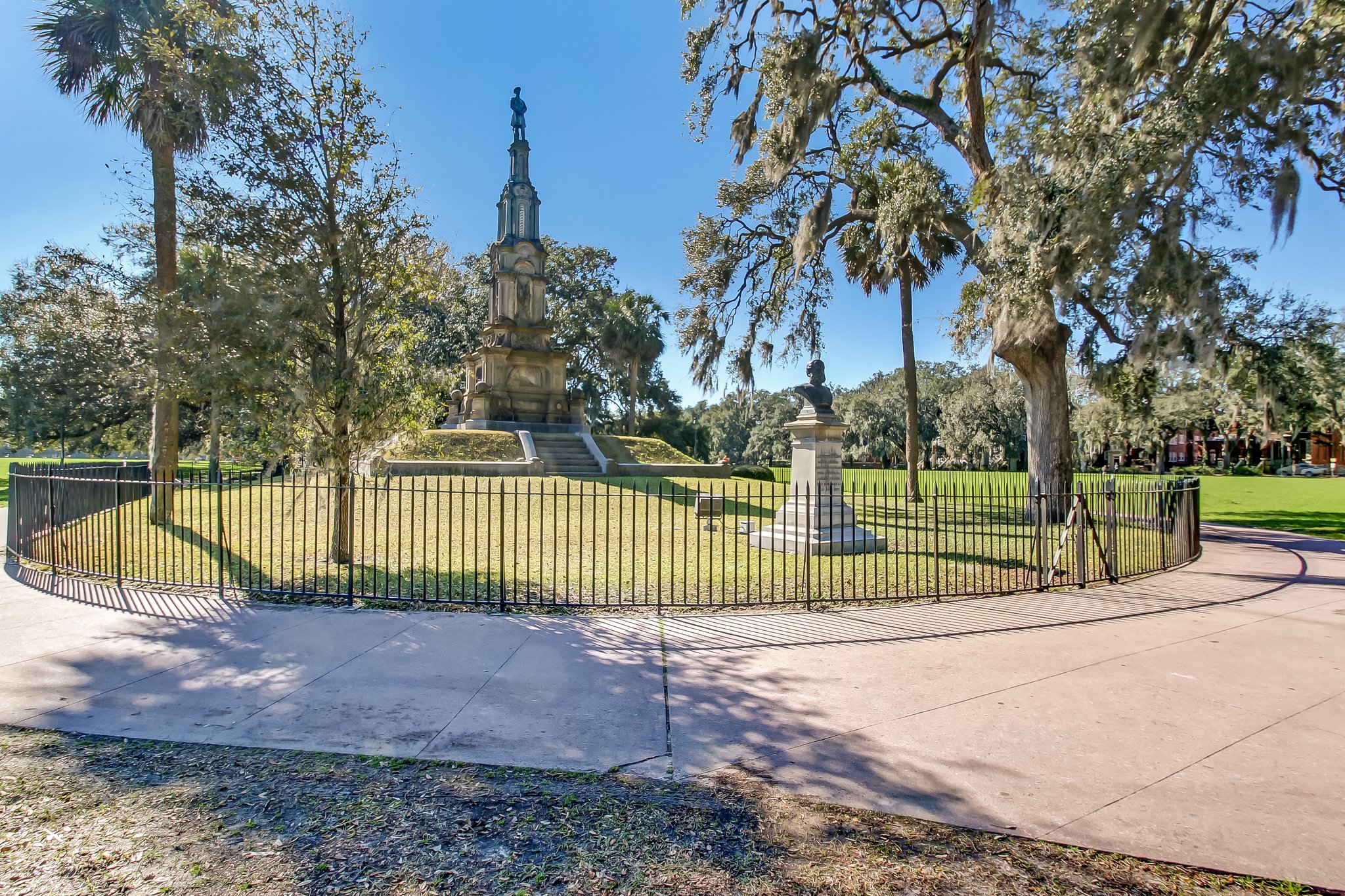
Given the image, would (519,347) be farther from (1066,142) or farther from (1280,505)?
(1280,505)

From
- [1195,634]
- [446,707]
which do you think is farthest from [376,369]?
[1195,634]

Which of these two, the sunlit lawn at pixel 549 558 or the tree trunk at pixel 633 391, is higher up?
the tree trunk at pixel 633 391

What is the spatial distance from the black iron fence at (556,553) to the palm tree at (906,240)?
3.91m

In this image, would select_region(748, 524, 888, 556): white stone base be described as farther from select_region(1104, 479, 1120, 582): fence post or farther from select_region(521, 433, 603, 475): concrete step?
select_region(521, 433, 603, 475): concrete step

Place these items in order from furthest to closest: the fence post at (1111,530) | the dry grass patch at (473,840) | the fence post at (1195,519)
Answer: the fence post at (1195,519) < the fence post at (1111,530) < the dry grass patch at (473,840)

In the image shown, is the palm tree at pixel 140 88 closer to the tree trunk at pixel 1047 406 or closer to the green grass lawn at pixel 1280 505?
the tree trunk at pixel 1047 406

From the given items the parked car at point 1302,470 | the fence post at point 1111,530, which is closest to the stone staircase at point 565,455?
the fence post at point 1111,530

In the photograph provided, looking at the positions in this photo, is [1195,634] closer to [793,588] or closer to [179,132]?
[793,588]

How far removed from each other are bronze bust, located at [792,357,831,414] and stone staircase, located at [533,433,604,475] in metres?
12.8

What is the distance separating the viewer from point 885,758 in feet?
12.3

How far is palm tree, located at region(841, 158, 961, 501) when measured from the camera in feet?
45.2

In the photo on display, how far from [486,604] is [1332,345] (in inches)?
668

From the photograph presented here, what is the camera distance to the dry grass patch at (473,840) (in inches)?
104

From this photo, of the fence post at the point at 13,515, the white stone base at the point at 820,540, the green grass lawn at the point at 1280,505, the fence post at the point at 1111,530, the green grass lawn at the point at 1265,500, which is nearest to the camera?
the fence post at the point at 1111,530
